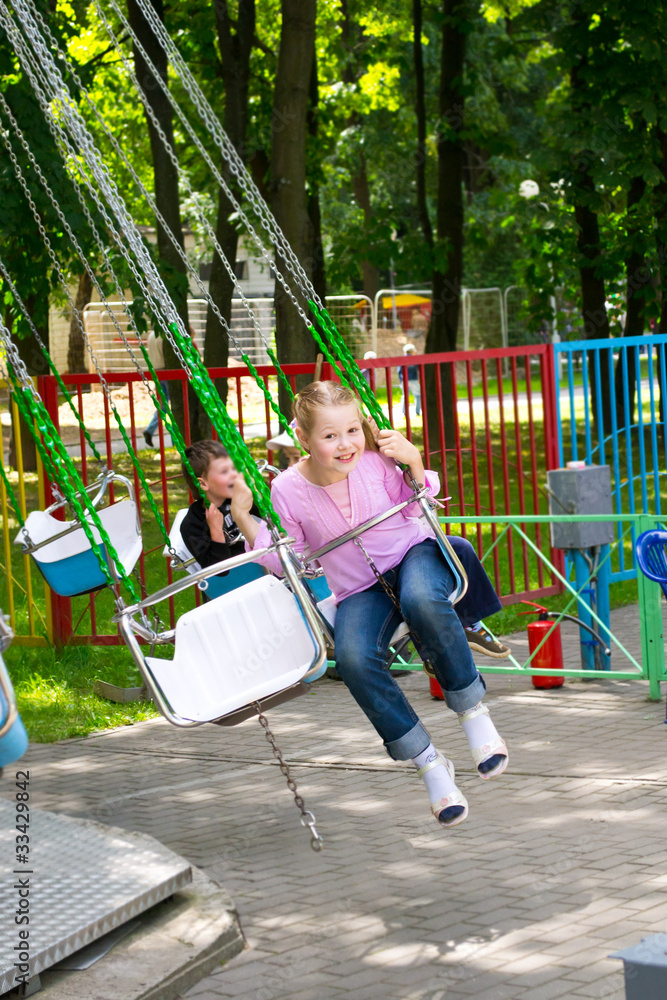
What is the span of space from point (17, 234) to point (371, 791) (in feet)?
23.4

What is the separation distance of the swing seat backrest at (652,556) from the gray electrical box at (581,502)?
100 centimetres

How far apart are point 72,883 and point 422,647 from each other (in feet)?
4.61

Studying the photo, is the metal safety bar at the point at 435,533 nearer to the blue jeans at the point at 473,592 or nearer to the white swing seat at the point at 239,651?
the white swing seat at the point at 239,651

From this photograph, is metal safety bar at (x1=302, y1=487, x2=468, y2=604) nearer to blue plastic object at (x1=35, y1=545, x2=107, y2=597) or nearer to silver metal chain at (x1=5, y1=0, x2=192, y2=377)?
silver metal chain at (x1=5, y1=0, x2=192, y2=377)

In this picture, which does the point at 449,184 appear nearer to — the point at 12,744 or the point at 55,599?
the point at 55,599

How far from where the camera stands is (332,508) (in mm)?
4684

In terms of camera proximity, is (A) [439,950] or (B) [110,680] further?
(B) [110,680]

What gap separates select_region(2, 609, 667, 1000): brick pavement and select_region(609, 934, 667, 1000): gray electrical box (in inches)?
40.8

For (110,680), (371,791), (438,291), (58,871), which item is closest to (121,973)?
(58,871)

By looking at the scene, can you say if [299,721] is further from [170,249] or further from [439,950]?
[170,249]

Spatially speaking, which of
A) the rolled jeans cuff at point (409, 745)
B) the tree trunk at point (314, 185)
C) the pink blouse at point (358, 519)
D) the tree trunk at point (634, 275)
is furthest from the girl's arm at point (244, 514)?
the tree trunk at point (314, 185)

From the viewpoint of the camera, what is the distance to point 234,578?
6027mm

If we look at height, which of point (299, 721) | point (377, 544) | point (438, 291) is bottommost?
point (299, 721)

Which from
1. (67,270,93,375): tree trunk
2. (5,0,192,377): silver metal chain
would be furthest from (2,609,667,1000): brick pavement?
(67,270,93,375): tree trunk
